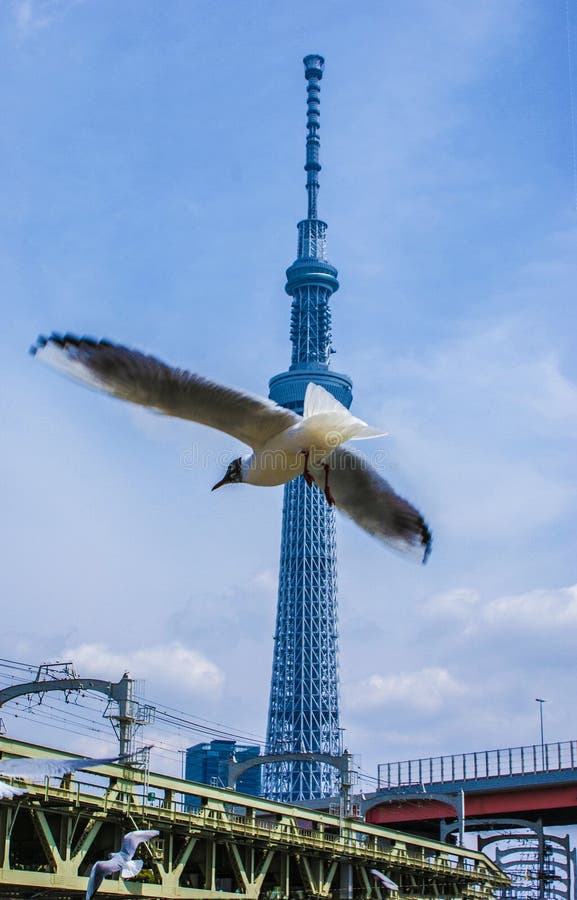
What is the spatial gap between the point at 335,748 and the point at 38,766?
114601mm

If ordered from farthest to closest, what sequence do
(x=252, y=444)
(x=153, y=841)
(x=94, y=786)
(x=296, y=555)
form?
(x=296, y=555)
(x=153, y=841)
(x=94, y=786)
(x=252, y=444)

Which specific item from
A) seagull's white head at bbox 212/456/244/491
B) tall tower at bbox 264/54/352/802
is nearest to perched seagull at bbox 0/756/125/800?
seagull's white head at bbox 212/456/244/491

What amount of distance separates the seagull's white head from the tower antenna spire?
13856 centimetres

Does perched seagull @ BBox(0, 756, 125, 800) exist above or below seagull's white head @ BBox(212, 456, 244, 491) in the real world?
below

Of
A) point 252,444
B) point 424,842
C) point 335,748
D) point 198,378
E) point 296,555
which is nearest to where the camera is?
point 198,378

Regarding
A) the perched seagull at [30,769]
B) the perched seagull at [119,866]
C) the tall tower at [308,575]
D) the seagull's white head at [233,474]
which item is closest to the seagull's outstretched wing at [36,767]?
the perched seagull at [30,769]

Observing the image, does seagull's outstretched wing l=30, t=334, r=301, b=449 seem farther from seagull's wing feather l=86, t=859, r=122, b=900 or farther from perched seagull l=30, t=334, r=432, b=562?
seagull's wing feather l=86, t=859, r=122, b=900

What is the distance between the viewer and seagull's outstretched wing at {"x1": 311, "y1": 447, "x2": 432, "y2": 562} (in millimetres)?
14086

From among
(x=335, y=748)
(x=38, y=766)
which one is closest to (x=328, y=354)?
(x=335, y=748)

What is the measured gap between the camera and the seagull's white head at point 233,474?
1462 centimetres

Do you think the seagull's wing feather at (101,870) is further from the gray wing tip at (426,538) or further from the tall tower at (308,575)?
the tall tower at (308,575)

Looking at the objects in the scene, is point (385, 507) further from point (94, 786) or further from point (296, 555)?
point (296, 555)

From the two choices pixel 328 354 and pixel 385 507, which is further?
pixel 328 354

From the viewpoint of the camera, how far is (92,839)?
80.7 feet
